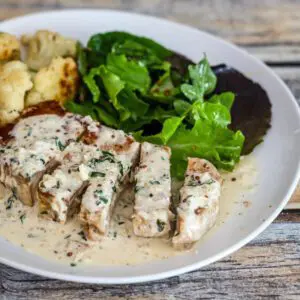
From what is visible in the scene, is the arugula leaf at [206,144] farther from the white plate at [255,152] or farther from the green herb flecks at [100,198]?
the green herb flecks at [100,198]

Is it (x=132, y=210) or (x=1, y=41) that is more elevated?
(x=1, y=41)

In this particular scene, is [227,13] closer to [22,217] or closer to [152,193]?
[152,193]

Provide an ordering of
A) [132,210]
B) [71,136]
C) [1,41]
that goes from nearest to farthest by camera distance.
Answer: [132,210]
[71,136]
[1,41]

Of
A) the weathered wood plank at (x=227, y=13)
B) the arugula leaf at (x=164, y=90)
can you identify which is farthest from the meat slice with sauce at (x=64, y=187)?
the weathered wood plank at (x=227, y=13)

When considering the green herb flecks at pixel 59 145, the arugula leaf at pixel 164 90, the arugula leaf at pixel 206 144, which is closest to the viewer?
the green herb flecks at pixel 59 145

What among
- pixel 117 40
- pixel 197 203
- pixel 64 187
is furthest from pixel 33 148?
pixel 117 40

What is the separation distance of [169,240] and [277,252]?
2.26ft

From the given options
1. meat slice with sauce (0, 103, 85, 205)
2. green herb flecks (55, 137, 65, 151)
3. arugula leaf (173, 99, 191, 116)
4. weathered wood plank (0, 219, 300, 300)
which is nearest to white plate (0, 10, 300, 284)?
weathered wood plank (0, 219, 300, 300)

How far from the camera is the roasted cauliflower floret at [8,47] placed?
4539mm

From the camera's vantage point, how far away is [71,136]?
3.97 m

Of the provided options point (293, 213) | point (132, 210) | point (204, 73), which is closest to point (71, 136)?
point (132, 210)

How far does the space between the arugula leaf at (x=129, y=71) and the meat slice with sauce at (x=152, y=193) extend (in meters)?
0.80

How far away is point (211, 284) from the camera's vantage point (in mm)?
3525

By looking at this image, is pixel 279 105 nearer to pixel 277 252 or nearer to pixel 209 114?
pixel 209 114
